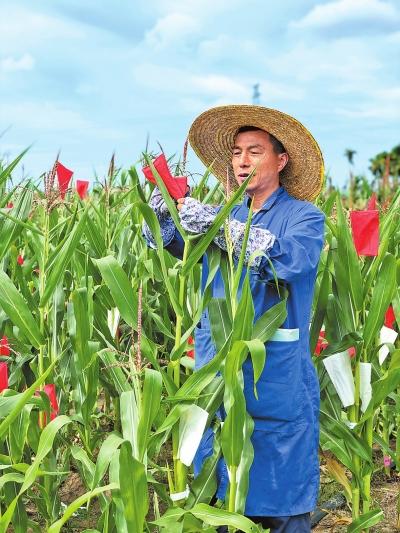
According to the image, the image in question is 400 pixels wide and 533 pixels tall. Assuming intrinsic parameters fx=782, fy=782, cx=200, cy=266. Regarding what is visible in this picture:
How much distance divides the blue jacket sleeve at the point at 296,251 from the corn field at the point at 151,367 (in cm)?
10

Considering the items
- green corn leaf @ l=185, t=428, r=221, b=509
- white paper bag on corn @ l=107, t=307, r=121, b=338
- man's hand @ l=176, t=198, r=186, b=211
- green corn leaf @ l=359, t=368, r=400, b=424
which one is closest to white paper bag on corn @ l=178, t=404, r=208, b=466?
green corn leaf @ l=185, t=428, r=221, b=509

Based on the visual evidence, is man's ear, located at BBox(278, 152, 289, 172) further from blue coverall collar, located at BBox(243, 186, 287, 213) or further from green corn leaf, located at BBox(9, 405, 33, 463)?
green corn leaf, located at BBox(9, 405, 33, 463)

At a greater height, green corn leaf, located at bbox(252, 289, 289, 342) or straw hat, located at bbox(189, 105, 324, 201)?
straw hat, located at bbox(189, 105, 324, 201)

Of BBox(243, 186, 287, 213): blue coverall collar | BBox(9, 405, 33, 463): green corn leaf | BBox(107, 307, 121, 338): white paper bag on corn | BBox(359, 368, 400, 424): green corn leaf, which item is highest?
BBox(243, 186, 287, 213): blue coverall collar

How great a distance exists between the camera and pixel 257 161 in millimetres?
2545

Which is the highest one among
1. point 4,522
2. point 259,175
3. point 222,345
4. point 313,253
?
point 259,175

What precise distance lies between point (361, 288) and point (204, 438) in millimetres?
784

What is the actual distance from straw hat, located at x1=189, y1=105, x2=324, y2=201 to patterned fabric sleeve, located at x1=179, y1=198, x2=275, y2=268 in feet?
1.56

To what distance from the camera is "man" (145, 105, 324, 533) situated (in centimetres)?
226

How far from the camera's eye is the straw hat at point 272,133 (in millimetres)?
2578

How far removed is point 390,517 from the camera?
3412mm

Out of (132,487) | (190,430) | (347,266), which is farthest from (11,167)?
(347,266)

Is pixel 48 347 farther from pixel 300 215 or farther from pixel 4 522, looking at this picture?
pixel 300 215

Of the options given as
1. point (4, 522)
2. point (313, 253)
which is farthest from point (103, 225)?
point (4, 522)
